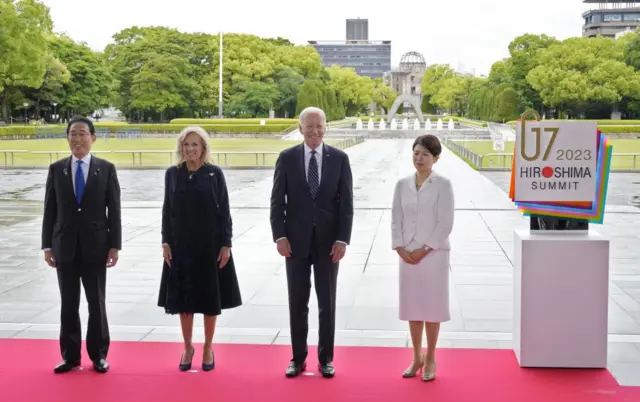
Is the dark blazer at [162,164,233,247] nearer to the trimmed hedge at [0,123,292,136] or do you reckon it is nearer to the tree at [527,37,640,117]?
the trimmed hedge at [0,123,292,136]

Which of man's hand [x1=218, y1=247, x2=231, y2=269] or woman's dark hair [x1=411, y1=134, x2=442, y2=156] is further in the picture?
man's hand [x1=218, y1=247, x2=231, y2=269]

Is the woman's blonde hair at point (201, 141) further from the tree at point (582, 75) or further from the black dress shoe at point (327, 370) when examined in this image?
the tree at point (582, 75)

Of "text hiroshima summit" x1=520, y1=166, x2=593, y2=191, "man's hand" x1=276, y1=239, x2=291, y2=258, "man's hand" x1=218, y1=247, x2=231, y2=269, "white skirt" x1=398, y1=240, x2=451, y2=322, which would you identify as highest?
"text hiroshima summit" x1=520, y1=166, x2=593, y2=191

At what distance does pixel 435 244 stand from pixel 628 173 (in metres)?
22.0

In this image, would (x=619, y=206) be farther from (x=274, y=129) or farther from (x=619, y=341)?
(x=274, y=129)

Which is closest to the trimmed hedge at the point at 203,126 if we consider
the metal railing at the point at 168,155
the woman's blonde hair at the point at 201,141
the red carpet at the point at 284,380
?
the metal railing at the point at 168,155

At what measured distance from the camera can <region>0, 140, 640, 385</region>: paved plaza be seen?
658 cm

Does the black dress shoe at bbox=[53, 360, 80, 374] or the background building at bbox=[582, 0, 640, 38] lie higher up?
the background building at bbox=[582, 0, 640, 38]

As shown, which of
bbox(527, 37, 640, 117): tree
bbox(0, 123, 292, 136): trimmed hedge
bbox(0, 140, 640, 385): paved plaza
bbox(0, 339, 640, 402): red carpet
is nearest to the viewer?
bbox(0, 339, 640, 402): red carpet

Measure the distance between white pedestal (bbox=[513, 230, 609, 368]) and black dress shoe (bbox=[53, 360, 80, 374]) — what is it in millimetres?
3013

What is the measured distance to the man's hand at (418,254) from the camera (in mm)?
5305

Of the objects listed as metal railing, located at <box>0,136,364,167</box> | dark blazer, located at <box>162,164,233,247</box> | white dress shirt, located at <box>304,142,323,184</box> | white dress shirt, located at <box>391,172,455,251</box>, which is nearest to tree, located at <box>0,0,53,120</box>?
metal railing, located at <box>0,136,364,167</box>

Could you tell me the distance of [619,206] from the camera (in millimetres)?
16547

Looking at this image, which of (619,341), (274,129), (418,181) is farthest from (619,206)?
(274,129)
